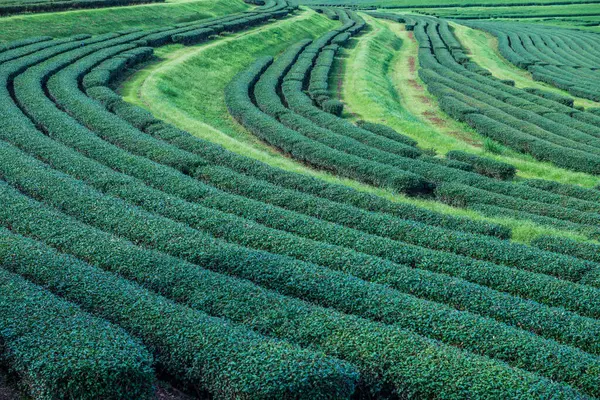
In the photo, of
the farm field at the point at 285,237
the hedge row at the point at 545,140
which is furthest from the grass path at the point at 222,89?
the hedge row at the point at 545,140

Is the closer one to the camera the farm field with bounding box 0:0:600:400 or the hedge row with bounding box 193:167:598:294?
the farm field with bounding box 0:0:600:400

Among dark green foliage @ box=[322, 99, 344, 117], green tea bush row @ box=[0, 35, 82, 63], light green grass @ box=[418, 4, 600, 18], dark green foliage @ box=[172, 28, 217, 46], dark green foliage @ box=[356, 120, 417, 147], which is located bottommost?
dark green foliage @ box=[356, 120, 417, 147]

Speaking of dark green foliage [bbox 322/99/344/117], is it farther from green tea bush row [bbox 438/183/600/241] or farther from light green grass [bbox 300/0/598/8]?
light green grass [bbox 300/0/598/8]

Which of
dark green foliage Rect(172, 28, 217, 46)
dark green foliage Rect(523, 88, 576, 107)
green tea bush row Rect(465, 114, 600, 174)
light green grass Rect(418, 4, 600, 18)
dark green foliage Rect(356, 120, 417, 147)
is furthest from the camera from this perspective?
light green grass Rect(418, 4, 600, 18)

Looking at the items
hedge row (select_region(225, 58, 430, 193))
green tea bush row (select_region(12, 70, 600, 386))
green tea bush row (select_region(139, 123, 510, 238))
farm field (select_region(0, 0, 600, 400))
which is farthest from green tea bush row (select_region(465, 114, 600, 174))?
green tea bush row (select_region(12, 70, 600, 386))

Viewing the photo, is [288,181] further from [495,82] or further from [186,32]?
[186,32]

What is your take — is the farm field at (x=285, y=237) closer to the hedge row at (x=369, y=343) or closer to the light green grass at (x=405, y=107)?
the hedge row at (x=369, y=343)
